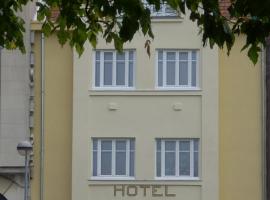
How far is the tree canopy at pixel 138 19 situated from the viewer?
8219 millimetres

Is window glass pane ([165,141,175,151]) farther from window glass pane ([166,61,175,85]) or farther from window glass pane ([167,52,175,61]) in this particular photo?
window glass pane ([167,52,175,61])

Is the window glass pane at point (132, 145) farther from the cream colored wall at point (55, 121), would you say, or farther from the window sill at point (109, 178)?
the cream colored wall at point (55, 121)

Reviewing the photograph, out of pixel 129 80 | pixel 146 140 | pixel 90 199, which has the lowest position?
pixel 90 199

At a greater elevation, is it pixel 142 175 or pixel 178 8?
pixel 178 8

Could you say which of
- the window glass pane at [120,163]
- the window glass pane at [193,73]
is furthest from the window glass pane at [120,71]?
the window glass pane at [120,163]

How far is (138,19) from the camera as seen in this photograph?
8.30 metres

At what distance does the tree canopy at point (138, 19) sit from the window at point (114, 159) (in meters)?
18.8

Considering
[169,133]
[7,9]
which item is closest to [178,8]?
[7,9]

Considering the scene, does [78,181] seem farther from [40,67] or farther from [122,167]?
[40,67]

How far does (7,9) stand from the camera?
9.16 meters

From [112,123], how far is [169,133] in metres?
1.77

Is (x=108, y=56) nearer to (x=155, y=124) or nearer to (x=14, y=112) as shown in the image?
(x=155, y=124)

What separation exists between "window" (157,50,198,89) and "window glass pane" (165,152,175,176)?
2103mm

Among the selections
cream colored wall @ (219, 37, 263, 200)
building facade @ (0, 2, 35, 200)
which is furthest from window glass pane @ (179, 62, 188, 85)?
building facade @ (0, 2, 35, 200)
